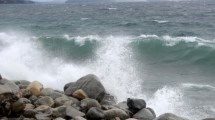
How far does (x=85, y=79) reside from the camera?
10.2 m

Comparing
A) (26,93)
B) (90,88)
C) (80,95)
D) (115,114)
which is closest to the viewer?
(115,114)

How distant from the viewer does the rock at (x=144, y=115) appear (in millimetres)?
9031

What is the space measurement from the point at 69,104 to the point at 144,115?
1.72 metres

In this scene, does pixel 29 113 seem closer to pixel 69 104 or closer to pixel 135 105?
pixel 69 104

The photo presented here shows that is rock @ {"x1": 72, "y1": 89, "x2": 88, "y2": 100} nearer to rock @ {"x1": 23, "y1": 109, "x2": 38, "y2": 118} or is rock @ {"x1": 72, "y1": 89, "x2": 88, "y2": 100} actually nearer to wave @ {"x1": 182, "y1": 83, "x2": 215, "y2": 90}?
rock @ {"x1": 23, "y1": 109, "x2": 38, "y2": 118}

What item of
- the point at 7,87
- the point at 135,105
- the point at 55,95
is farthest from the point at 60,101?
the point at 135,105

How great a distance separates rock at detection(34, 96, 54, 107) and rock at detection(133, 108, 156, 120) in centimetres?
192

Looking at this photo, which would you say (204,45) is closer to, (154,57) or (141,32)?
(154,57)

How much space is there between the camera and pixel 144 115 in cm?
910

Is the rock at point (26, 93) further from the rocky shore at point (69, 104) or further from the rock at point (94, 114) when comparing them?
the rock at point (94, 114)

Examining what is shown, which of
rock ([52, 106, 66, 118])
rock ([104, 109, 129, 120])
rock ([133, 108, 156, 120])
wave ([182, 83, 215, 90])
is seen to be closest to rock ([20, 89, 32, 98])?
rock ([52, 106, 66, 118])

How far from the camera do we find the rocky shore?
316 inches

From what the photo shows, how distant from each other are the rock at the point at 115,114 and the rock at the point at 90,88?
1109 mm

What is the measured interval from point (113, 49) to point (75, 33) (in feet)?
30.2
